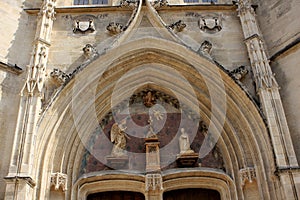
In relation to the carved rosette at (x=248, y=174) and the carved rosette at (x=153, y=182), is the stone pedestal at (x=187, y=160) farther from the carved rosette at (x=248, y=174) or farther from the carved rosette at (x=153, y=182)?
the carved rosette at (x=248, y=174)

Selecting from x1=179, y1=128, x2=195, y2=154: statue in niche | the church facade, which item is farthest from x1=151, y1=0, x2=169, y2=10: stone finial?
x1=179, y1=128, x2=195, y2=154: statue in niche

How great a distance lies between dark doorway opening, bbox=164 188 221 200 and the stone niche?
0.56m

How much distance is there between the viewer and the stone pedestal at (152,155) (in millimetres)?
8531

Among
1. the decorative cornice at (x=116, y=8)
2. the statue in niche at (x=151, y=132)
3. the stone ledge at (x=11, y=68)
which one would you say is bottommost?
the statue in niche at (x=151, y=132)

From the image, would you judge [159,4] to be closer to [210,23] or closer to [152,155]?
[210,23]

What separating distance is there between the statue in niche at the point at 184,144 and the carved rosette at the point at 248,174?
4.34 ft

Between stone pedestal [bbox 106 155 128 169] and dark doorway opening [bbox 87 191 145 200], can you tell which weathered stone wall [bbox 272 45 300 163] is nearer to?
dark doorway opening [bbox 87 191 145 200]

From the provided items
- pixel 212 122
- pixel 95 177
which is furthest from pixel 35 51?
pixel 212 122

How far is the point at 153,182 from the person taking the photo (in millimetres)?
8219

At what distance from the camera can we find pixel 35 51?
902 centimetres

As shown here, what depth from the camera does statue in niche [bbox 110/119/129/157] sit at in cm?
890

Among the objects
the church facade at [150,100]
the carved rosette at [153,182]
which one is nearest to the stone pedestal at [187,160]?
the church facade at [150,100]

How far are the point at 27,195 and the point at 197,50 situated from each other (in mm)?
5169

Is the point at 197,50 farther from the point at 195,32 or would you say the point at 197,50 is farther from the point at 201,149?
the point at 201,149
